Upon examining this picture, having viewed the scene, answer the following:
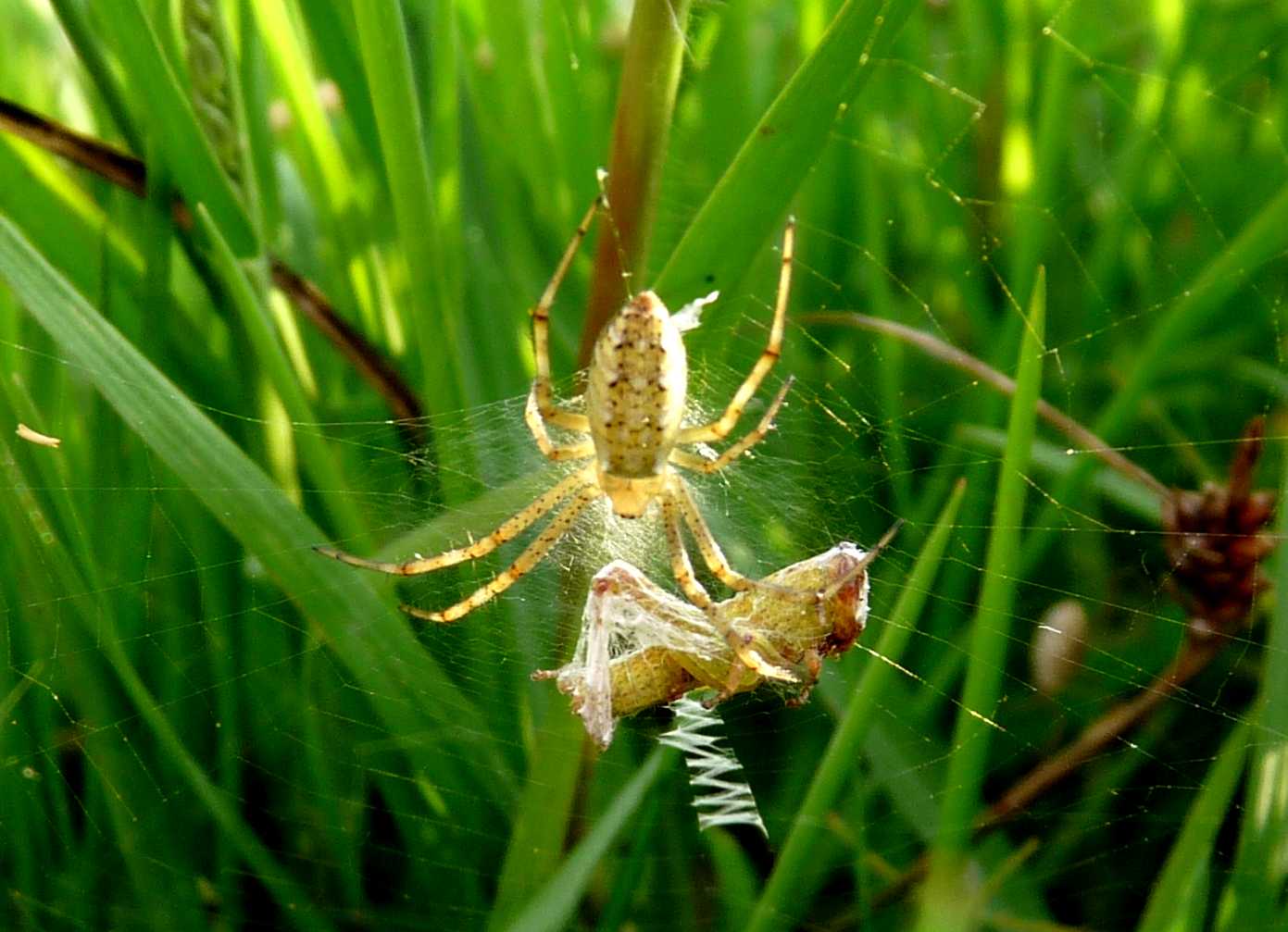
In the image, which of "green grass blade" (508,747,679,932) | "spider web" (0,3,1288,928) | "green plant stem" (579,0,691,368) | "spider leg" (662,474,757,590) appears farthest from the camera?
"spider leg" (662,474,757,590)

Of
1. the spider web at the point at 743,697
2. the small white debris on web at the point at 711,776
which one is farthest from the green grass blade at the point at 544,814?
the small white debris on web at the point at 711,776

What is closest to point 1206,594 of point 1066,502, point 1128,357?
point 1066,502

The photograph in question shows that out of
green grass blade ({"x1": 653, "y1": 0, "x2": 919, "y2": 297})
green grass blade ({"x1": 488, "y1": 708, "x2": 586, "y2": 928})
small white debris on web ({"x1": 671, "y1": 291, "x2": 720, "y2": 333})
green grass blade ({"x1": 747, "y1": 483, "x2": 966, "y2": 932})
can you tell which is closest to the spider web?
green grass blade ({"x1": 488, "y1": 708, "x2": 586, "y2": 928})

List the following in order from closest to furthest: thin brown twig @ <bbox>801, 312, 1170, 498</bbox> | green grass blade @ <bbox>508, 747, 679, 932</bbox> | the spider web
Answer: green grass blade @ <bbox>508, 747, 679, 932</bbox> → the spider web → thin brown twig @ <bbox>801, 312, 1170, 498</bbox>

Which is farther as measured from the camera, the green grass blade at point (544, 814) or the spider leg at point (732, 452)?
the spider leg at point (732, 452)

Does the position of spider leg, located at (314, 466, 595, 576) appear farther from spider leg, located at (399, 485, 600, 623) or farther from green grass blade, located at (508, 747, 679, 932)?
green grass blade, located at (508, 747, 679, 932)

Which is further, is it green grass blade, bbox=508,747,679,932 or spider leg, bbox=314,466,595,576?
spider leg, bbox=314,466,595,576

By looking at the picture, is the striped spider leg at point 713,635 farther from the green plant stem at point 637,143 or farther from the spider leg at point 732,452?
the green plant stem at point 637,143

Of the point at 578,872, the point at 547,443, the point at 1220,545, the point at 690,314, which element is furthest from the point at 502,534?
the point at 1220,545
